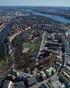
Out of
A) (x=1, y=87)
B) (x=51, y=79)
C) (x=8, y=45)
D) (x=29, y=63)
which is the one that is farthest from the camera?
(x=8, y=45)

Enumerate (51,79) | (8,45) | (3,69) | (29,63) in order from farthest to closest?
(8,45), (29,63), (3,69), (51,79)

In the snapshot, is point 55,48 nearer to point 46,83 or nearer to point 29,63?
point 29,63

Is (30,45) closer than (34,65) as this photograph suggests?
No

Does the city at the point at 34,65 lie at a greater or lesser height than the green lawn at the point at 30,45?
greater

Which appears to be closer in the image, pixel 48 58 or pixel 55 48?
pixel 48 58

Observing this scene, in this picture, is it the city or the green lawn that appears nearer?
the city

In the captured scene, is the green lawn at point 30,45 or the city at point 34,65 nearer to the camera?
the city at point 34,65

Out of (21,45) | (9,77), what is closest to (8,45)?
(21,45)

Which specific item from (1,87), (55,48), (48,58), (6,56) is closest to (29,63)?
(48,58)

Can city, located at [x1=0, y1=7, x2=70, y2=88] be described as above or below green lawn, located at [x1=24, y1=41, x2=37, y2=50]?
above

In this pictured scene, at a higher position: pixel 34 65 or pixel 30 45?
pixel 34 65
